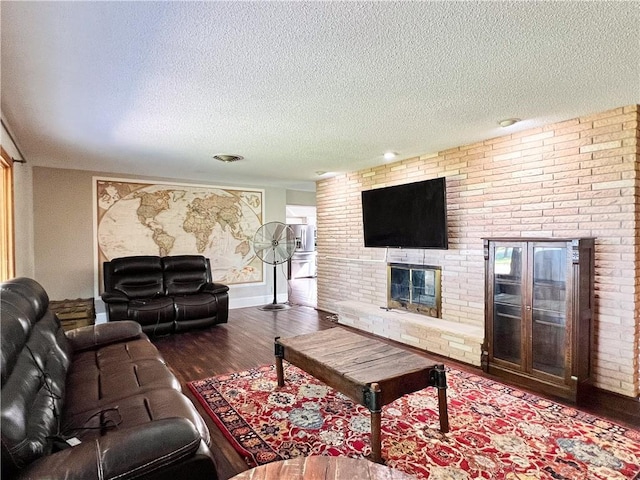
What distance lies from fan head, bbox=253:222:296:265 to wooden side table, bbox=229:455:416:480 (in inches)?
191

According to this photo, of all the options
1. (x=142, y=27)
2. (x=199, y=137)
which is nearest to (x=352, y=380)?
(x=142, y=27)

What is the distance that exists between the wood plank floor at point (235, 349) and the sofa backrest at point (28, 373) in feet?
3.05

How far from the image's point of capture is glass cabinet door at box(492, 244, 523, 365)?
9.96 feet

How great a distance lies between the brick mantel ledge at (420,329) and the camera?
3442 millimetres

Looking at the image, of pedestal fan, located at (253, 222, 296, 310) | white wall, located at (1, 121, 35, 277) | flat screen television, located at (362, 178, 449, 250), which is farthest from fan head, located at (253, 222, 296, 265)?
white wall, located at (1, 121, 35, 277)

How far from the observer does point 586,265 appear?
2.71 meters

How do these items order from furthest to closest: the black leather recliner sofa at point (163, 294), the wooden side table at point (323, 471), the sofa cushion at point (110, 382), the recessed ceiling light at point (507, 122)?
the black leather recliner sofa at point (163, 294), the recessed ceiling light at point (507, 122), the sofa cushion at point (110, 382), the wooden side table at point (323, 471)

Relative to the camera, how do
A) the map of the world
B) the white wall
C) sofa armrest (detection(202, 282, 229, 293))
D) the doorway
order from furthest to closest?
the doorway, the map of the world, sofa armrest (detection(202, 282, 229, 293)), the white wall

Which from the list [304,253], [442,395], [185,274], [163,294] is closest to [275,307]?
[185,274]

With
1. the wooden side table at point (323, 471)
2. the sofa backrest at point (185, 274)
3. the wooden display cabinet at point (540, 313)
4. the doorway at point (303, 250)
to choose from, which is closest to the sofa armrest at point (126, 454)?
the wooden side table at point (323, 471)

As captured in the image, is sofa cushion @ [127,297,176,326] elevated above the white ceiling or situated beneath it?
situated beneath

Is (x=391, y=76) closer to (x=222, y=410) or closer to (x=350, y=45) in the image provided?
(x=350, y=45)

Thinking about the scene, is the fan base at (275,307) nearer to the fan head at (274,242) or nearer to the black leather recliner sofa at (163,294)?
the fan head at (274,242)

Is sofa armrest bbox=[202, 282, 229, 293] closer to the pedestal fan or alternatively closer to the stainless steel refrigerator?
the pedestal fan
